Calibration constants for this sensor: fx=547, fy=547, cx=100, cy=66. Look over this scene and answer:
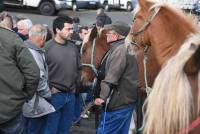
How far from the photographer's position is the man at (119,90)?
7387mm

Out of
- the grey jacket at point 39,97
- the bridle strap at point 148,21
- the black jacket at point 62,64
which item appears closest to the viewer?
the bridle strap at point 148,21

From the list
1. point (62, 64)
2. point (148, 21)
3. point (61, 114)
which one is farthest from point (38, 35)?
point (148, 21)

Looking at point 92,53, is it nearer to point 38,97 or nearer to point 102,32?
point 102,32

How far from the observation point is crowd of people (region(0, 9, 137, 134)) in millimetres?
6000

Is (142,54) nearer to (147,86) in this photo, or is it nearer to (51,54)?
(147,86)

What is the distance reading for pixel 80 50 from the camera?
915cm

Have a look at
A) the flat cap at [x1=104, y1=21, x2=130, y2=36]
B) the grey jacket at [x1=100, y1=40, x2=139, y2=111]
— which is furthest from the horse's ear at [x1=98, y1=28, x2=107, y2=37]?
the grey jacket at [x1=100, y1=40, x2=139, y2=111]

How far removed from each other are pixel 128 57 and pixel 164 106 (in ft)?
16.3

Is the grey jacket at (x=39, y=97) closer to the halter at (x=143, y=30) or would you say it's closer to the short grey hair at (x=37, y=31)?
the short grey hair at (x=37, y=31)

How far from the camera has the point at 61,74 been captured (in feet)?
27.3

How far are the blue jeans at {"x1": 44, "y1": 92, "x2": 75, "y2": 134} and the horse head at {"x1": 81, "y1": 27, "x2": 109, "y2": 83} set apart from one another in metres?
0.44

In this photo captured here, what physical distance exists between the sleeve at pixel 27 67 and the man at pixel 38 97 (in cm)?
95

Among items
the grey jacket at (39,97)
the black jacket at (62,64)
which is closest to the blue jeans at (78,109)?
the black jacket at (62,64)

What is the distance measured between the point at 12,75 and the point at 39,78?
41cm
